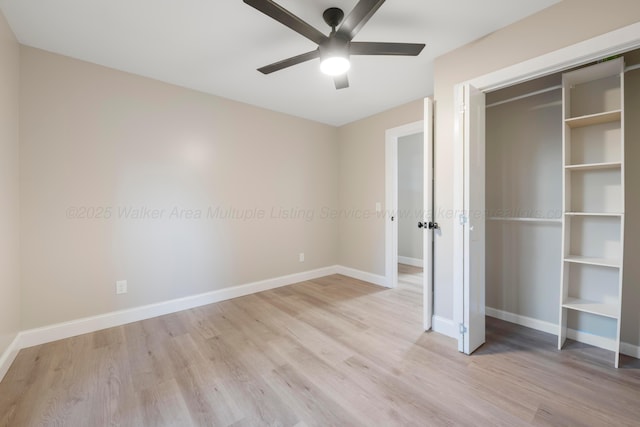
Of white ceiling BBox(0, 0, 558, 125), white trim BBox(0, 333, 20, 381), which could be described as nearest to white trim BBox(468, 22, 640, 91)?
white ceiling BBox(0, 0, 558, 125)

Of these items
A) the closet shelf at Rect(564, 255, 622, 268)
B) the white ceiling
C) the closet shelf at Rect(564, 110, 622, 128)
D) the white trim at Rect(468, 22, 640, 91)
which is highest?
the white ceiling

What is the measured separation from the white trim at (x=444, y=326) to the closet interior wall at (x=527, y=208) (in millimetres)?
770

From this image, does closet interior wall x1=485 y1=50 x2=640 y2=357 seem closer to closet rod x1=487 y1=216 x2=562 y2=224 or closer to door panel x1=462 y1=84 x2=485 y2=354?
closet rod x1=487 y1=216 x2=562 y2=224

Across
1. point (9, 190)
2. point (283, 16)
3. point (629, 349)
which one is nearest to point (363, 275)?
point (629, 349)

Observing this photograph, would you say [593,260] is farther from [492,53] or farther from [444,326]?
[492,53]

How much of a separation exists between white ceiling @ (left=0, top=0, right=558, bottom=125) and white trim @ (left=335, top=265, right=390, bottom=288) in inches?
99.4

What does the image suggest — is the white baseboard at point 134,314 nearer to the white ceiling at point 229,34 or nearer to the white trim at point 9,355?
the white trim at point 9,355

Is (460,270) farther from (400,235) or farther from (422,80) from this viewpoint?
(400,235)

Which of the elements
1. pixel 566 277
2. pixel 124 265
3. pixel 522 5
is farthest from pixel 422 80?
pixel 124 265

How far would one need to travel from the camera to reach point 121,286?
2553 mm

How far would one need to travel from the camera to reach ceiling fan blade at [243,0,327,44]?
52.1 inches

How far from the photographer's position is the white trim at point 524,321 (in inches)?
92.6

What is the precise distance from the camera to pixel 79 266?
92.6 inches

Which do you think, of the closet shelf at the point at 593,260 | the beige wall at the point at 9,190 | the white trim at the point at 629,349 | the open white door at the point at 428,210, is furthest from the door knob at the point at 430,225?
the beige wall at the point at 9,190
